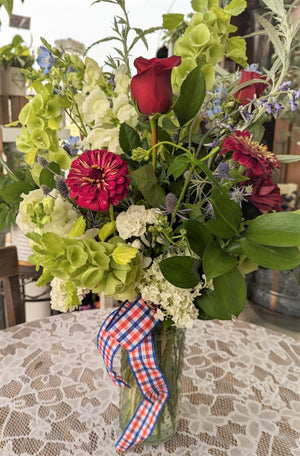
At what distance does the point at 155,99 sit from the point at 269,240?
0.23 m

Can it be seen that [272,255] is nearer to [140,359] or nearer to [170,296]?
[170,296]

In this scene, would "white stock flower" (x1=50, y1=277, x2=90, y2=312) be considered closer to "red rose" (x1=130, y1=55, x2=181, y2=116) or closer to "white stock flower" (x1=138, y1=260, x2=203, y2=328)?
"white stock flower" (x1=138, y1=260, x2=203, y2=328)

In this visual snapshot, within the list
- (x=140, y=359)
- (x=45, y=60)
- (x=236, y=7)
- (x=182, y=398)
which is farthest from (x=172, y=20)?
(x=182, y=398)

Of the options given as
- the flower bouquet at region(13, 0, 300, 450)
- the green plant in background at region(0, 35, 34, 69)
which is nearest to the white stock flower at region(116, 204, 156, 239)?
the flower bouquet at region(13, 0, 300, 450)

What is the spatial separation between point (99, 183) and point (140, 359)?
0.31m

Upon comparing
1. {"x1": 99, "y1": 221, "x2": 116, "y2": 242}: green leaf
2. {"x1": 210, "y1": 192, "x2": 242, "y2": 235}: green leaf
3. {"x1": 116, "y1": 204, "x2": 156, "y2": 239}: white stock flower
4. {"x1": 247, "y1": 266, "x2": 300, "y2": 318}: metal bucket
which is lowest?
{"x1": 247, "y1": 266, "x2": 300, "y2": 318}: metal bucket

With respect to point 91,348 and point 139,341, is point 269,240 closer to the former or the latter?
point 139,341

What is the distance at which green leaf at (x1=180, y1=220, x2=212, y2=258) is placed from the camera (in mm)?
534

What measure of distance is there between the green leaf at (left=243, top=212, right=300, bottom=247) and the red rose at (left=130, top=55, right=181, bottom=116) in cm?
20

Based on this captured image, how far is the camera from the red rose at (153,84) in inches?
21.0

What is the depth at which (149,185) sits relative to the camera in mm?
568

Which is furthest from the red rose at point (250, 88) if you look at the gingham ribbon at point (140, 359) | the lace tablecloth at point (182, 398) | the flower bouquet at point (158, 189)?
the lace tablecloth at point (182, 398)

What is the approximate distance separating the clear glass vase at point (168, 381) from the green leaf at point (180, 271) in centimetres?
16

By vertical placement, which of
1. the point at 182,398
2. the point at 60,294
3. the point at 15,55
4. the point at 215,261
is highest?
the point at 15,55
